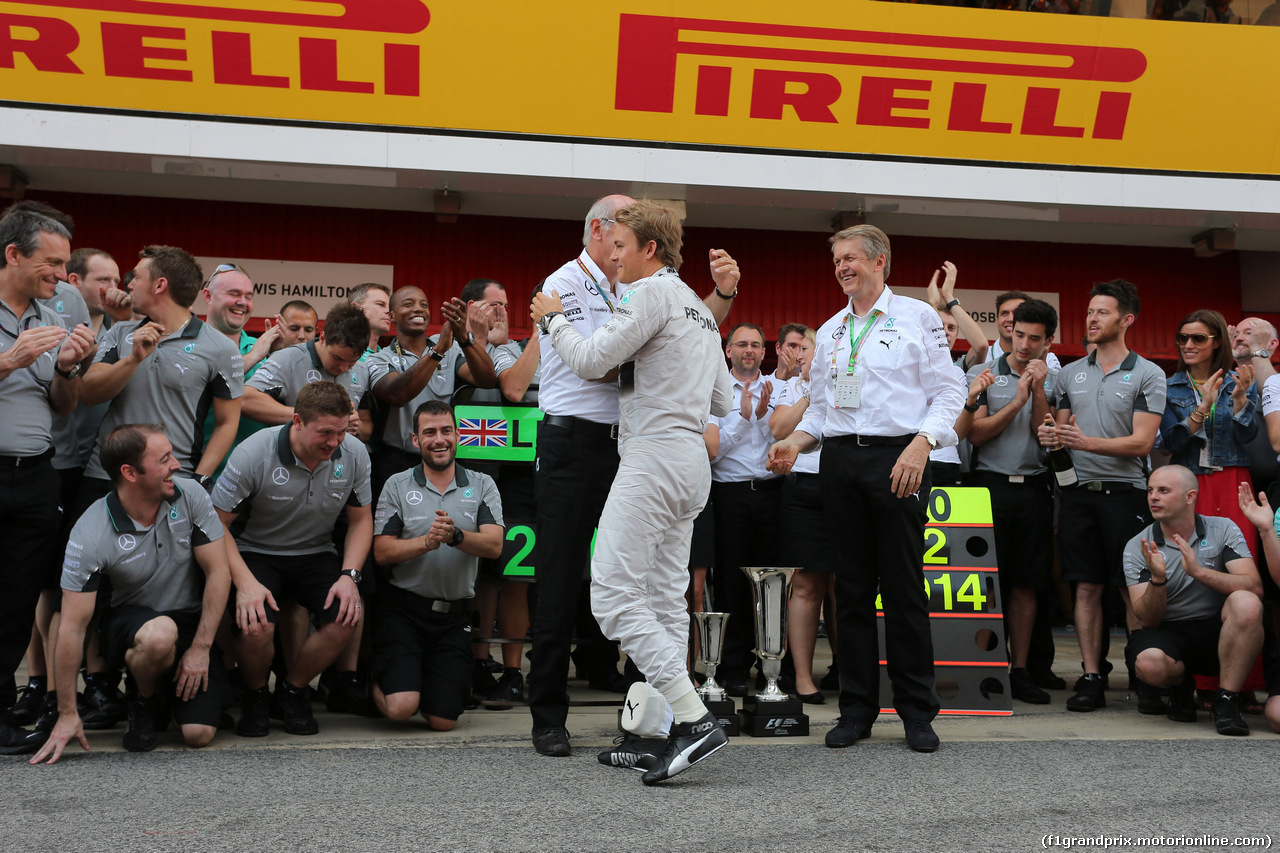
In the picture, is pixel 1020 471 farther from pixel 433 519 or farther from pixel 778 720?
pixel 433 519

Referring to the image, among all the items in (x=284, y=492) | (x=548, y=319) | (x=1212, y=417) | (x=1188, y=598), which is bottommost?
(x=1188, y=598)

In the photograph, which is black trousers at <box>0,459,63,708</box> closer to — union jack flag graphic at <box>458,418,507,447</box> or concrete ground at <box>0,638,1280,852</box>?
concrete ground at <box>0,638,1280,852</box>

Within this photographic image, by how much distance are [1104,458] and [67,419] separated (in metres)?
5.08

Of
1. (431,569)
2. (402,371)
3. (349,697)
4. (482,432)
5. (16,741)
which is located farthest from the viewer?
(402,371)

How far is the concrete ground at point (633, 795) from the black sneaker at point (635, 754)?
6 cm

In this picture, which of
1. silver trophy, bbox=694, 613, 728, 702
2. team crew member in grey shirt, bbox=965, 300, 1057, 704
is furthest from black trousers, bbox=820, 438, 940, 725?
team crew member in grey shirt, bbox=965, 300, 1057, 704

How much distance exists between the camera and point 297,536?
451 cm

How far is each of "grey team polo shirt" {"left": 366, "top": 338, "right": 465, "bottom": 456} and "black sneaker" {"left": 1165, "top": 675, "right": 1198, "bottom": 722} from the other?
3.89m

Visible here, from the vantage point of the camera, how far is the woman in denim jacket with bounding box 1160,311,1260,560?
5.26 m

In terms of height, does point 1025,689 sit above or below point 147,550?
below

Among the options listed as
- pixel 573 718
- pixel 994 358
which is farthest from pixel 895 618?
pixel 994 358

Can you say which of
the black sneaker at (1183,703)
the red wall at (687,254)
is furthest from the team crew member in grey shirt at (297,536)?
the red wall at (687,254)

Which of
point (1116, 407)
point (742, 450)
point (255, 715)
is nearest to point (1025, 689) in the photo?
point (1116, 407)

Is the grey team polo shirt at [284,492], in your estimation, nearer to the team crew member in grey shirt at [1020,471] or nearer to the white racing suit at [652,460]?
the white racing suit at [652,460]
